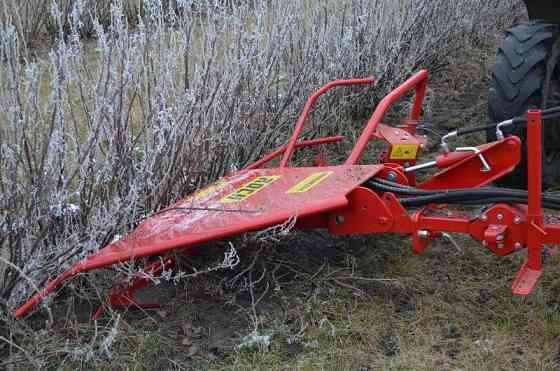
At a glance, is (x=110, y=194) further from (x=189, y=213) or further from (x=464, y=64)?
(x=464, y=64)

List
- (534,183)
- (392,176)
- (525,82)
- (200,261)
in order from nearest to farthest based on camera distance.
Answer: (534,183) < (392,176) < (200,261) < (525,82)

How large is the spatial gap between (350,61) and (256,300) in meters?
1.97

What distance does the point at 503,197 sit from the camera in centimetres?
255

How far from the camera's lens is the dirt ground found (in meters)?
2.52

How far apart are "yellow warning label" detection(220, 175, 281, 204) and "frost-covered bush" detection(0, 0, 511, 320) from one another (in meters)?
0.28

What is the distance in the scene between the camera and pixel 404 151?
3178mm

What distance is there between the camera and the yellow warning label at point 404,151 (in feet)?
10.4

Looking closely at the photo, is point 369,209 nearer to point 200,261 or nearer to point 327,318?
point 327,318

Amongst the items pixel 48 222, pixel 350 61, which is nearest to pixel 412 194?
pixel 48 222

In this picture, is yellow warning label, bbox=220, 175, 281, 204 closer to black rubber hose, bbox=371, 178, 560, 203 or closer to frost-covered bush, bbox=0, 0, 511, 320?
frost-covered bush, bbox=0, 0, 511, 320

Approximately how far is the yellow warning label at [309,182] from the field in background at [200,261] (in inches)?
12.4

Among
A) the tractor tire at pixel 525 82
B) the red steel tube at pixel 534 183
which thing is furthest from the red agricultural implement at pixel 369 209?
the tractor tire at pixel 525 82

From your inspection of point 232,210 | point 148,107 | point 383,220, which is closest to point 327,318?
point 383,220

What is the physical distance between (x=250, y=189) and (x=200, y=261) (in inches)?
15.6
